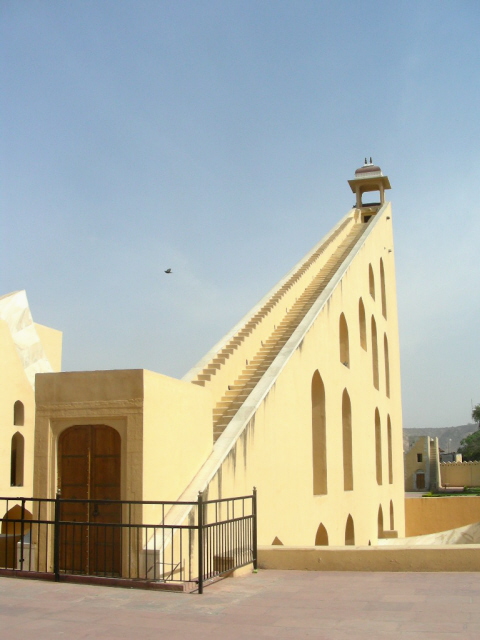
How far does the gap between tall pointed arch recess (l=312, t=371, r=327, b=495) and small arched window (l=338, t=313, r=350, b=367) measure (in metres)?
2.35

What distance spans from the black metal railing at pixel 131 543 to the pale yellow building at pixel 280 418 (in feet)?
0.47

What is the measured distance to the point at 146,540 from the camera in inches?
238

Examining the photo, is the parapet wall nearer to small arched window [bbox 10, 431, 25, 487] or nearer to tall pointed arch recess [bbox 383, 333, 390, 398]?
tall pointed arch recess [bbox 383, 333, 390, 398]

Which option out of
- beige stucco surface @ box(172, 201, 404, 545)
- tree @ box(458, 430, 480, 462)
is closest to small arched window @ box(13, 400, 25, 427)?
beige stucco surface @ box(172, 201, 404, 545)

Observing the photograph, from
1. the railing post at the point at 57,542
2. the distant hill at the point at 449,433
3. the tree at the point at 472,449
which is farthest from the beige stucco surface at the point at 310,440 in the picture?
the distant hill at the point at 449,433

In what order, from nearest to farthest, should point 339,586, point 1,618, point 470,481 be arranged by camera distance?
point 1,618
point 339,586
point 470,481

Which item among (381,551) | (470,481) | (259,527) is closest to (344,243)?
(259,527)

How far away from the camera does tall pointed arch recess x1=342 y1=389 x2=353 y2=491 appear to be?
1391 centimetres

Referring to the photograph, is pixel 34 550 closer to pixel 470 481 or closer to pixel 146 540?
pixel 146 540

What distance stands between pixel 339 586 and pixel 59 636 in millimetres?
2469

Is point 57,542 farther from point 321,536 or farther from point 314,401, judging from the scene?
point 314,401

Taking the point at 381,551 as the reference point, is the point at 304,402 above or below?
above

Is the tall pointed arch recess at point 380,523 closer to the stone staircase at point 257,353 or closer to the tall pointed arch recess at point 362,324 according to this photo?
the tall pointed arch recess at point 362,324

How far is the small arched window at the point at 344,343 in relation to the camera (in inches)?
558
